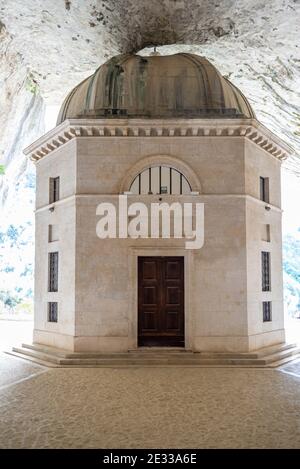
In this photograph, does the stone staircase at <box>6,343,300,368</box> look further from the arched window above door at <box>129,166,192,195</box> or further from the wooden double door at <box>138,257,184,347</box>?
the arched window above door at <box>129,166,192,195</box>

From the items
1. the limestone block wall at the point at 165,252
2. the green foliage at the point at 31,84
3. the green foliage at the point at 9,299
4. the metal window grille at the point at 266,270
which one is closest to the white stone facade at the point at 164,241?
the limestone block wall at the point at 165,252

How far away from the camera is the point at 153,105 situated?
44.2 ft

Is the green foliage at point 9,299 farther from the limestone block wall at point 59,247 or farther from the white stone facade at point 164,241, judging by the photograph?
the white stone facade at point 164,241

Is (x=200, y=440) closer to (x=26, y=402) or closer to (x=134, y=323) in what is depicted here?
(x=26, y=402)

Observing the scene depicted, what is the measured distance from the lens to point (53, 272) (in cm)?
1393

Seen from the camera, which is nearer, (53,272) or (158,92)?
(158,92)

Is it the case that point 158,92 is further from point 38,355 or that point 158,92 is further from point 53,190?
point 38,355

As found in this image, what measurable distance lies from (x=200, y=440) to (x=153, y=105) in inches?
403

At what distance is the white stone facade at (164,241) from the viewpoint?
12250mm

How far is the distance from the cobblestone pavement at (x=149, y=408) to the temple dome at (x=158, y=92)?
24.9 feet

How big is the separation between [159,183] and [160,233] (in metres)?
1.55

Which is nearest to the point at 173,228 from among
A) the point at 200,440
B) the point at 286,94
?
the point at 200,440

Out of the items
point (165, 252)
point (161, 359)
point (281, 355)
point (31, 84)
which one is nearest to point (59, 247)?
point (165, 252)

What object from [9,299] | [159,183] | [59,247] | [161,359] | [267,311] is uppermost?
[159,183]
